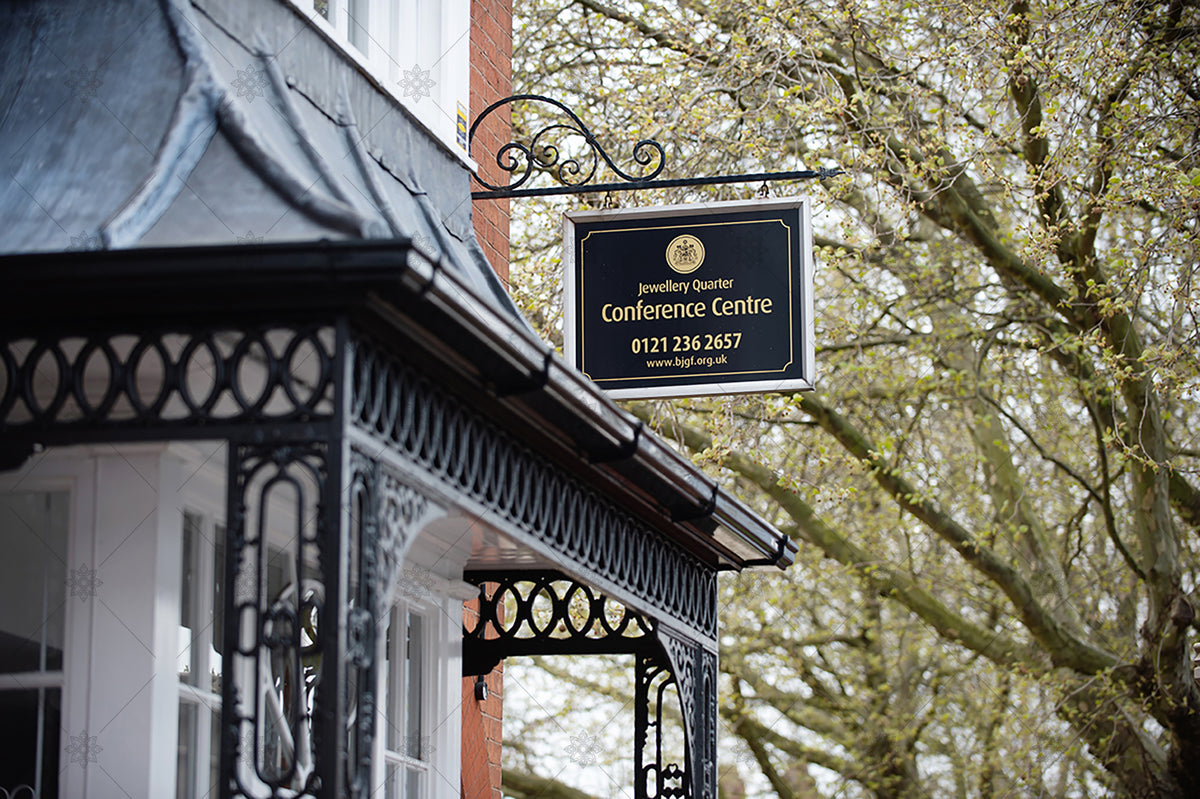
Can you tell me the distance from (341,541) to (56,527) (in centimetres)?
167

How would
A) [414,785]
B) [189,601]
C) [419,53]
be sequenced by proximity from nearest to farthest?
[189,601] → [414,785] → [419,53]

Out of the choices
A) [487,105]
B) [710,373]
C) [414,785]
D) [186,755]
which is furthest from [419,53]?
[186,755]

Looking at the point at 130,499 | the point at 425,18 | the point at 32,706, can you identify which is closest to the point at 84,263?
the point at 130,499

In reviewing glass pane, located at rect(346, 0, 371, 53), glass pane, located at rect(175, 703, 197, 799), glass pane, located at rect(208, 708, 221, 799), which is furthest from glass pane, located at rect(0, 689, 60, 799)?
glass pane, located at rect(346, 0, 371, 53)

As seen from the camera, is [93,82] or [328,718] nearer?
[328,718]

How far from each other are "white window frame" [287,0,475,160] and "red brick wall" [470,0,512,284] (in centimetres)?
39

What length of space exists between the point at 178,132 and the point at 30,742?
2.10 metres

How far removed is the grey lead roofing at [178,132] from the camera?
17.2 feet

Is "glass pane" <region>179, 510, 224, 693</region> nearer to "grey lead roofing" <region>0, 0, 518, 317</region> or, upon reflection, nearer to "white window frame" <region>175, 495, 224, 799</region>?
"white window frame" <region>175, 495, 224, 799</region>

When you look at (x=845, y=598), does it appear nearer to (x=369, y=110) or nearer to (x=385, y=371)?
(x=369, y=110)

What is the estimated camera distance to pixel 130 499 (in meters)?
5.83

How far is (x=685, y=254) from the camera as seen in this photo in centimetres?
859

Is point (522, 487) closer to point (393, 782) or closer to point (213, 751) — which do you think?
point (213, 751)

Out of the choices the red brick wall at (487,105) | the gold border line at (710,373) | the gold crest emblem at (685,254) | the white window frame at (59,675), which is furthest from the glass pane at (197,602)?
the red brick wall at (487,105)
